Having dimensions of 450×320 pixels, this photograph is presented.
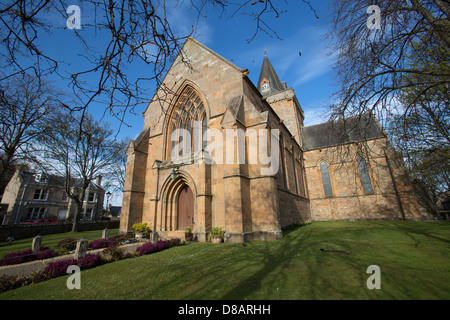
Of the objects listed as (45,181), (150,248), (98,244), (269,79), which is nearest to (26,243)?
(98,244)

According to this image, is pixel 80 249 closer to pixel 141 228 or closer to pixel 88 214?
pixel 141 228

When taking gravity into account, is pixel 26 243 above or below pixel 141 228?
below

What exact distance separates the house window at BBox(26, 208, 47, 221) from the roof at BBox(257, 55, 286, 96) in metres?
39.5

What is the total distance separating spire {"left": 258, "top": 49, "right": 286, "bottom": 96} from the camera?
30.6 meters

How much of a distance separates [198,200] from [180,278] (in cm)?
536

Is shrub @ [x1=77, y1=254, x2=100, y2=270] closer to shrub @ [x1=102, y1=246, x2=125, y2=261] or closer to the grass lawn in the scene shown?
the grass lawn

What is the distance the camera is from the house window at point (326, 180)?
73.2 ft

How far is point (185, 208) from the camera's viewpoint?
38.8 ft

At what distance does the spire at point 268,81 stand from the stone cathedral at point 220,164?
1540 centimetres

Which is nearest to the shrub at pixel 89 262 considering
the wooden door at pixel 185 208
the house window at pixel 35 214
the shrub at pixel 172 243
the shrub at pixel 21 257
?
the shrub at pixel 21 257

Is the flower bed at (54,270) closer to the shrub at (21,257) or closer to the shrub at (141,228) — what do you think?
the shrub at (21,257)

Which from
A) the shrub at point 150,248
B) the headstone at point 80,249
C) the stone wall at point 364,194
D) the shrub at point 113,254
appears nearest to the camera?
the headstone at point 80,249

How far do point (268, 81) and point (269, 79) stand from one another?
0.54m

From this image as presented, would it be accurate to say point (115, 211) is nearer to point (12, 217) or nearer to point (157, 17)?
point (12, 217)
